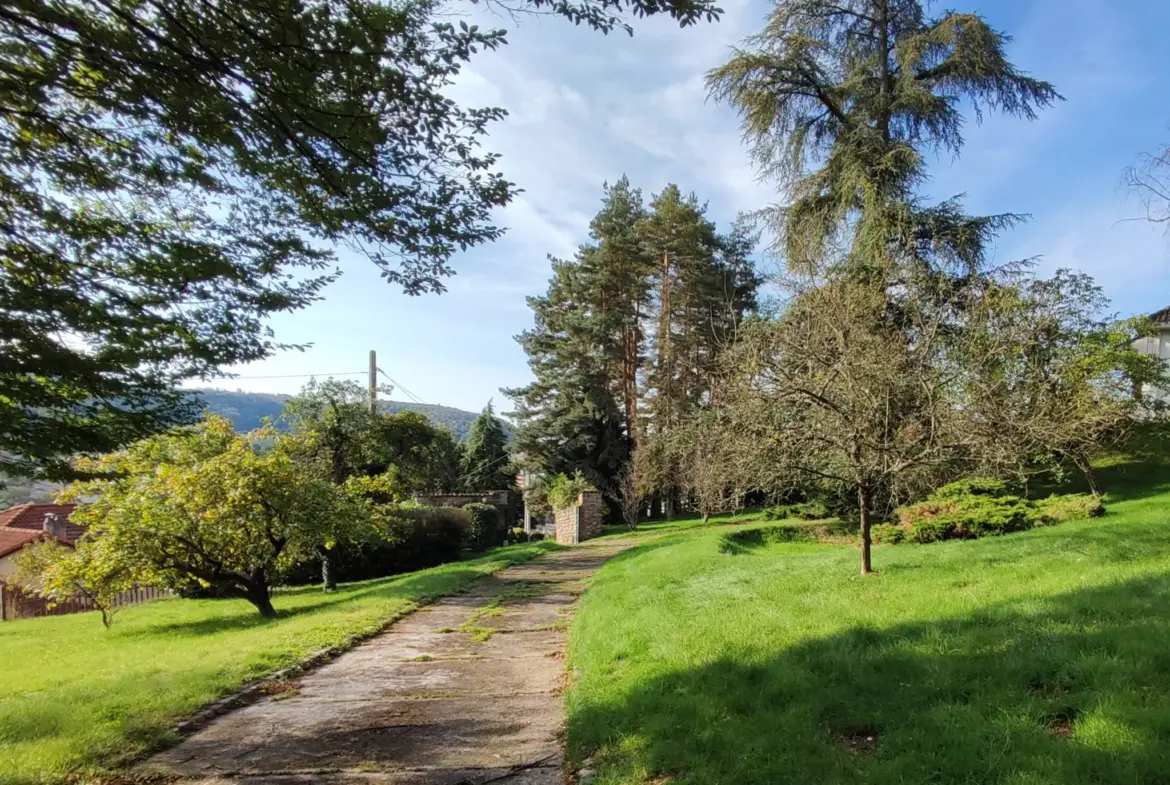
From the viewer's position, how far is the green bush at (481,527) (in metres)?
27.5

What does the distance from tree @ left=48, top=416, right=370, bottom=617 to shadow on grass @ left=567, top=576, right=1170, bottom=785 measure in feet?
30.0

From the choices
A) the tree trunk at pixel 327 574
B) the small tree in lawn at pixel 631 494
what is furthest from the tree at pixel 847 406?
the small tree in lawn at pixel 631 494

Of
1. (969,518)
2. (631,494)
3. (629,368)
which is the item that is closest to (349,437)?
(631,494)

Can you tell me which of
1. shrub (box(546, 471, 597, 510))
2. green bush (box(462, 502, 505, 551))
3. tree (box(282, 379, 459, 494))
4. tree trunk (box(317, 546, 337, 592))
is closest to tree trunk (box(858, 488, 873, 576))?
tree trunk (box(317, 546, 337, 592))

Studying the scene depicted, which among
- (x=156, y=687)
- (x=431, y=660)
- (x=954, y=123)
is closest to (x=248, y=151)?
(x=156, y=687)

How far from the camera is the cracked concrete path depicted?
4332mm

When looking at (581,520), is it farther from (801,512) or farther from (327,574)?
(327,574)

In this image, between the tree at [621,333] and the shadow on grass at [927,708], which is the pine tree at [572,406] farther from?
the shadow on grass at [927,708]

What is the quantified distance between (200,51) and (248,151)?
0.61 meters

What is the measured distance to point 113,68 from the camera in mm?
3828

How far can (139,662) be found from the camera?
8.75 metres

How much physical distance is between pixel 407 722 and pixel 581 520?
25.3 meters

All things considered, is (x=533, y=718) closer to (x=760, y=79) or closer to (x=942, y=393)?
(x=942, y=393)

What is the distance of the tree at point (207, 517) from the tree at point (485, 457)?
136ft
